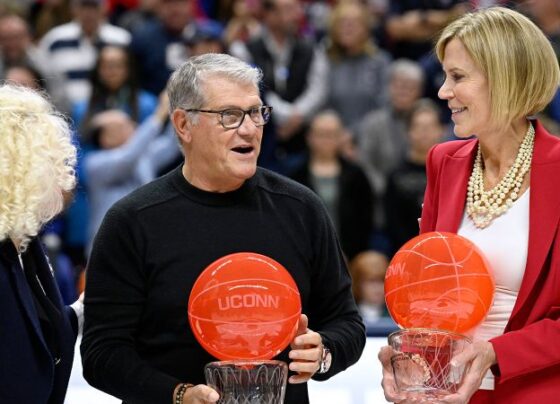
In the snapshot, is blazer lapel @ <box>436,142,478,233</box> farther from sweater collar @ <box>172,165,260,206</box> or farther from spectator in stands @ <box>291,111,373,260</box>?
spectator in stands @ <box>291,111,373,260</box>

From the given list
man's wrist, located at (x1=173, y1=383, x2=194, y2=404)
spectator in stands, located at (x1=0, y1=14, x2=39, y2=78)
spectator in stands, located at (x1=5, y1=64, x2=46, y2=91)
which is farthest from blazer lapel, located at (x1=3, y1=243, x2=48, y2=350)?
spectator in stands, located at (x1=0, y1=14, x2=39, y2=78)

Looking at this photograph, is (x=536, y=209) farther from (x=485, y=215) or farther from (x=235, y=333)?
(x=235, y=333)

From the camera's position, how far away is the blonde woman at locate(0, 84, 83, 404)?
10.3 feet

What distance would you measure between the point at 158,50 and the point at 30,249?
17.4 ft

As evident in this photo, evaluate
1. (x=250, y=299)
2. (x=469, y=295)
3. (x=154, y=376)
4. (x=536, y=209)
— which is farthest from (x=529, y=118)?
(x=154, y=376)

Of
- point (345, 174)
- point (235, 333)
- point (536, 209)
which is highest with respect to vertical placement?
point (536, 209)

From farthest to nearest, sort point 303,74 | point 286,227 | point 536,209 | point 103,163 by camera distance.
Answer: point 303,74, point 103,163, point 286,227, point 536,209

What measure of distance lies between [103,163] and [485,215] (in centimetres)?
437

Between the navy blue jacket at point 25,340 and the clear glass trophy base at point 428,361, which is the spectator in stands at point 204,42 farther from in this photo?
Result: the clear glass trophy base at point 428,361

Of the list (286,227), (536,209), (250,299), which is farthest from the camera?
(286,227)

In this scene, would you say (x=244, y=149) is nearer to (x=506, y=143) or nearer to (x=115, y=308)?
(x=115, y=308)

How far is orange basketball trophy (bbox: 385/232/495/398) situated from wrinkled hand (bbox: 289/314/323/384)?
0.67 feet

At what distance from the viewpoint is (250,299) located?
312cm

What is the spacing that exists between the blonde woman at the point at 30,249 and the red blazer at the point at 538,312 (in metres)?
1.19
